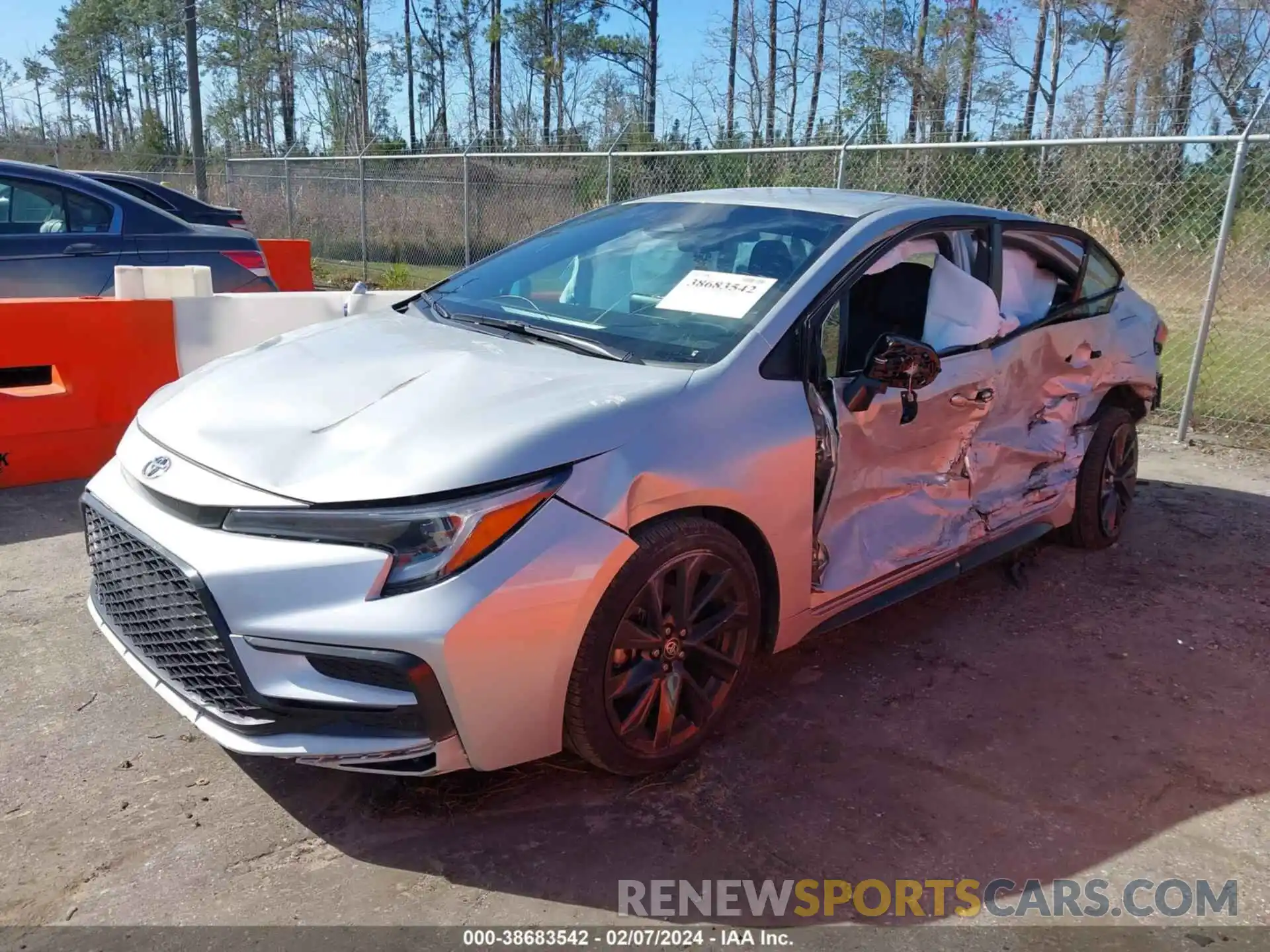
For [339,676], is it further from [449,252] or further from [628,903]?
[449,252]

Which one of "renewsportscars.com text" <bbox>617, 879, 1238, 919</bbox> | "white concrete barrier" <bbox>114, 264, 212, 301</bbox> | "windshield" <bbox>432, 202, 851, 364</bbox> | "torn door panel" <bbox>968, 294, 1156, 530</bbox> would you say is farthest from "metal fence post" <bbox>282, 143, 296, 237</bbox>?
"renewsportscars.com text" <bbox>617, 879, 1238, 919</bbox>

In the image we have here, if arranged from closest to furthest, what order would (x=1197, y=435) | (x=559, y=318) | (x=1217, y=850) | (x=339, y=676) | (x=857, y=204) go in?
(x=339, y=676), (x=1217, y=850), (x=559, y=318), (x=857, y=204), (x=1197, y=435)

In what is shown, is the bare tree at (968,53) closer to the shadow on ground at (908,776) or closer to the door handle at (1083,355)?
the door handle at (1083,355)

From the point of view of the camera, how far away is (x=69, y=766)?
9.45 ft

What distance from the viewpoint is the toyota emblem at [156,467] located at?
269 cm

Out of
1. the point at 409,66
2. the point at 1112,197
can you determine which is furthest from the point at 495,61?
the point at 1112,197

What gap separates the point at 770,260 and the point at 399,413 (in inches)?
57.9

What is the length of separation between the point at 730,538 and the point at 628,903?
40.5 inches

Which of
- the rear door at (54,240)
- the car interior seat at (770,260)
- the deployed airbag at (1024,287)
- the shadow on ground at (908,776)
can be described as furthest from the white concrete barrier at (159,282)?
the deployed airbag at (1024,287)

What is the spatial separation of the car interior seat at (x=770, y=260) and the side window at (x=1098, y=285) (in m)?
1.94

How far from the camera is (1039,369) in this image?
14.1 ft

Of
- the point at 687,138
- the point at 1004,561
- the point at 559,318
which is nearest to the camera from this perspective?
the point at 559,318

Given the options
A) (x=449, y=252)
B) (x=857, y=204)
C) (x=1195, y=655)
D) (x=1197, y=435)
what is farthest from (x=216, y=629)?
(x=449, y=252)

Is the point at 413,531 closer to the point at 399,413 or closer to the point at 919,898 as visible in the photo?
the point at 399,413
